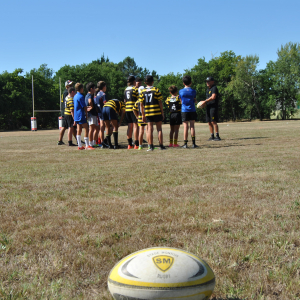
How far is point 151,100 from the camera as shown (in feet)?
31.6

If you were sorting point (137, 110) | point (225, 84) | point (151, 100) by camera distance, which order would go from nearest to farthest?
1. point (151, 100)
2. point (137, 110)
3. point (225, 84)

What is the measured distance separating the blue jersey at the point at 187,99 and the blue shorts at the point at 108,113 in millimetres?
2244

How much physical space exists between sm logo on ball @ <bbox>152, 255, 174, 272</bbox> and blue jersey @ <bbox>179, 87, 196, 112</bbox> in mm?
9295

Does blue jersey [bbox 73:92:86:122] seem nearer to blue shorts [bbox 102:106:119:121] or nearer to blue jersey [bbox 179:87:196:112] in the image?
blue shorts [bbox 102:106:119:121]

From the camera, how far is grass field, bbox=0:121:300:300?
2.14m

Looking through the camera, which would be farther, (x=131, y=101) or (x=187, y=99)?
(x=187, y=99)

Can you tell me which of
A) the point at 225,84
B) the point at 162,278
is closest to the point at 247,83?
the point at 225,84

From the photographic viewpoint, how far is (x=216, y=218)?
328 cm

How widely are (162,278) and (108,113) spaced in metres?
9.45

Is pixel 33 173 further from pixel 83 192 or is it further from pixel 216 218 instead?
pixel 216 218

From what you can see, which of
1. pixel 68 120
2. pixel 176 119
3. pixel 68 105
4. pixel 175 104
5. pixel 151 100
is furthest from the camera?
pixel 68 120

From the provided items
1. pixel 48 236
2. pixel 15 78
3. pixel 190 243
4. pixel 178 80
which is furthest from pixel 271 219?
pixel 178 80

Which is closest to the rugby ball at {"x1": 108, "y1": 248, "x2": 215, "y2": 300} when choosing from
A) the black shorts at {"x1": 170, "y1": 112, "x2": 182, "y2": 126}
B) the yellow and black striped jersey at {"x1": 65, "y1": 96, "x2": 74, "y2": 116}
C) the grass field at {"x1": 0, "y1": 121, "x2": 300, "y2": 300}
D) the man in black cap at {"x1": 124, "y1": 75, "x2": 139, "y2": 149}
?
the grass field at {"x1": 0, "y1": 121, "x2": 300, "y2": 300}

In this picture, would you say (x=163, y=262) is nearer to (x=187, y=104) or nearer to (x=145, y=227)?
(x=145, y=227)
